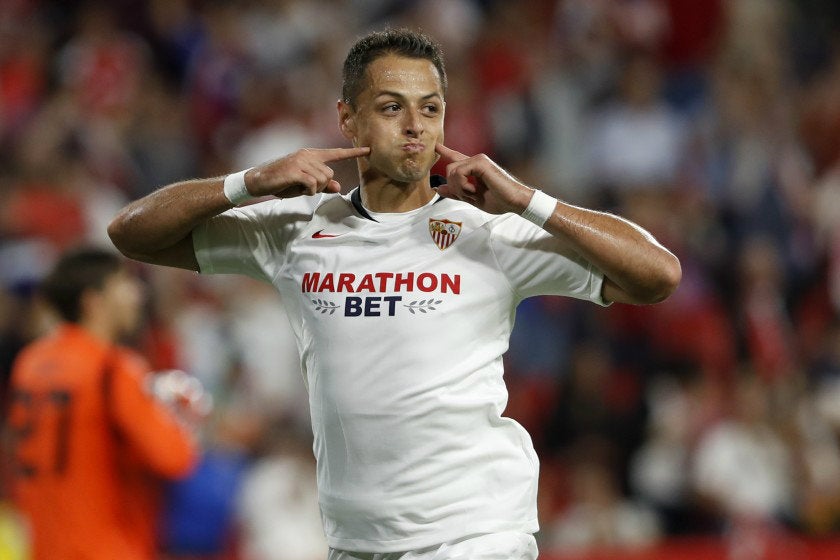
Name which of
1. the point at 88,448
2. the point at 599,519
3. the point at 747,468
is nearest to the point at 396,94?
the point at 88,448

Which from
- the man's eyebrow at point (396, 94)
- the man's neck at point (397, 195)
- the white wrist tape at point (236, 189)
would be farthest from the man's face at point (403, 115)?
the white wrist tape at point (236, 189)

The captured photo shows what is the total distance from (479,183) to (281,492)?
16.3 ft

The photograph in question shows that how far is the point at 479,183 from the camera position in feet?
12.6

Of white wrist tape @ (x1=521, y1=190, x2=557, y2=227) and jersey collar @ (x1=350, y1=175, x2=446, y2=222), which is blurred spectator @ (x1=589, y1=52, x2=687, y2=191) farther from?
white wrist tape @ (x1=521, y1=190, x2=557, y2=227)

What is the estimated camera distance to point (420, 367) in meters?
3.81

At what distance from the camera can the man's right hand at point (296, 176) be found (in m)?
3.80

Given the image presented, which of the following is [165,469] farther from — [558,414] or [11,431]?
[558,414]

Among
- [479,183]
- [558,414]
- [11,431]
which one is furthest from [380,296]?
[558,414]

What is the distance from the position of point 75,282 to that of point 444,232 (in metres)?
2.26

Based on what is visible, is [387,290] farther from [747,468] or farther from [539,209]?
[747,468]

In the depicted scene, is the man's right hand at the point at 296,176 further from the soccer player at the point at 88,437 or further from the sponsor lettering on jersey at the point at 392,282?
the soccer player at the point at 88,437

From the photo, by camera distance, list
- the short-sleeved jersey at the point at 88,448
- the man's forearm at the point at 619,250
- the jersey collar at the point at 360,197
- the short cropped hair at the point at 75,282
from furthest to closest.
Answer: the short cropped hair at the point at 75,282 < the short-sleeved jersey at the point at 88,448 < the jersey collar at the point at 360,197 < the man's forearm at the point at 619,250

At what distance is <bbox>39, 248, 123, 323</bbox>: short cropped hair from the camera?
5602 mm

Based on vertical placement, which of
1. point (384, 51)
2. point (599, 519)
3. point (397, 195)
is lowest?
point (599, 519)
